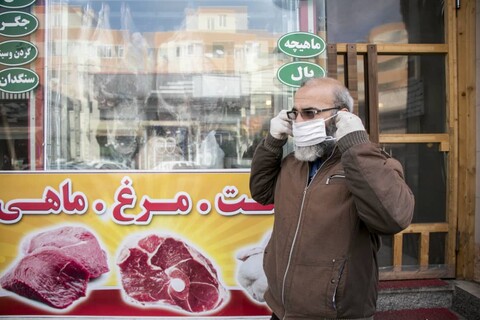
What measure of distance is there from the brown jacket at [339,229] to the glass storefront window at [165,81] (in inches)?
60.7

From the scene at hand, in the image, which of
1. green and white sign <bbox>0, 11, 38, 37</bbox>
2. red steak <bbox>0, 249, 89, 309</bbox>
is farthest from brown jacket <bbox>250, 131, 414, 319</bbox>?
green and white sign <bbox>0, 11, 38, 37</bbox>

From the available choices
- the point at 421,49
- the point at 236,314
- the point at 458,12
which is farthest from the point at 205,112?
the point at 458,12

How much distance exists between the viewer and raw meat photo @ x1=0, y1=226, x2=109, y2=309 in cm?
296

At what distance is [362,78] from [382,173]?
224 centimetres

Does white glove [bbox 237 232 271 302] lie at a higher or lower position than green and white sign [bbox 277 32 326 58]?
lower

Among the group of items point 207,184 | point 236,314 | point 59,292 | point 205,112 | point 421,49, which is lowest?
point 236,314

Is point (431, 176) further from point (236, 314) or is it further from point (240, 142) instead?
point (236, 314)

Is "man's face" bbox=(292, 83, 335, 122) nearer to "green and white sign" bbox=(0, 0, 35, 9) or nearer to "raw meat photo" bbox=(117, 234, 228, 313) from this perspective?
"raw meat photo" bbox=(117, 234, 228, 313)

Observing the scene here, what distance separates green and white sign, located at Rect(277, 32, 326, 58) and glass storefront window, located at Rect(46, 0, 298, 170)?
149 mm

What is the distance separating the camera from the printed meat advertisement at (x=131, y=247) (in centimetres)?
296

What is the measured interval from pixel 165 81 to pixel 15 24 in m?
1.22

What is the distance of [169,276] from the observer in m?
2.97

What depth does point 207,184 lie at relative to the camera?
299 cm

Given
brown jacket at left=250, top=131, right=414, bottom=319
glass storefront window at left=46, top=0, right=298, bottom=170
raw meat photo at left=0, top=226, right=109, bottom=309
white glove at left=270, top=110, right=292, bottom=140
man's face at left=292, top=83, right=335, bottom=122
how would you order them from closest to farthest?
brown jacket at left=250, top=131, right=414, bottom=319 < man's face at left=292, top=83, right=335, bottom=122 < white glove at left=270, top=110, right=292, bottom=140 < raw meat photo at left=0, top=226, right=109, bottom=309 < glass storefront window at left=46, top=0, right=298, bottom=170
